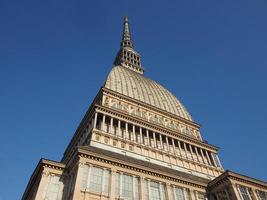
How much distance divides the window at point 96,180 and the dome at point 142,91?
28.2m

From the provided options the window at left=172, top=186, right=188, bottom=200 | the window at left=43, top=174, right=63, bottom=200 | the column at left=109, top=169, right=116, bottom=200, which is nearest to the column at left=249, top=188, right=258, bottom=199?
the window at left=172, top=186, right=188, bottom=200

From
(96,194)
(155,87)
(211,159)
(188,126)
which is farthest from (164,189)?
(155,87)

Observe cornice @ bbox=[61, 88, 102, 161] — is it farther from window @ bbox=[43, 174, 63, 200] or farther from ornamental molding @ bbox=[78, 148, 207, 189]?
window @ bbox=[43, 174, 63, 200]

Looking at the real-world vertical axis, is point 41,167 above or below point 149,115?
below

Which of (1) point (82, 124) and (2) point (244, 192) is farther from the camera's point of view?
(1) point (82, 124)

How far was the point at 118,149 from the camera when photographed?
41781mm

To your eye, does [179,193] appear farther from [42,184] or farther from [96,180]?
[42,184]

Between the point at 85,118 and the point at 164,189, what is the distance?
22780 millimetres

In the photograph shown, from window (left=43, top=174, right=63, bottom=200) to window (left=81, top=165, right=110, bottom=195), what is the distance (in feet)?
13.3

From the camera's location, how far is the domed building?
3084 cm

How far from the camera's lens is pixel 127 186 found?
31812 mm

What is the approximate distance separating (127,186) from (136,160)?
659cm

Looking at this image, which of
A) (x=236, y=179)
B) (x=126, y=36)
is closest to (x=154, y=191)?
(x=236, y=179)

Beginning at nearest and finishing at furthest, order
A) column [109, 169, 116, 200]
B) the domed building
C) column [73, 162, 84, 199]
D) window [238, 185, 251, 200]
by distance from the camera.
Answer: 1. column [73, 162, 84, 199]
2. column [109, 169, 116, 200]
3. the domed building
4. window [238, 185, 251, 200]
